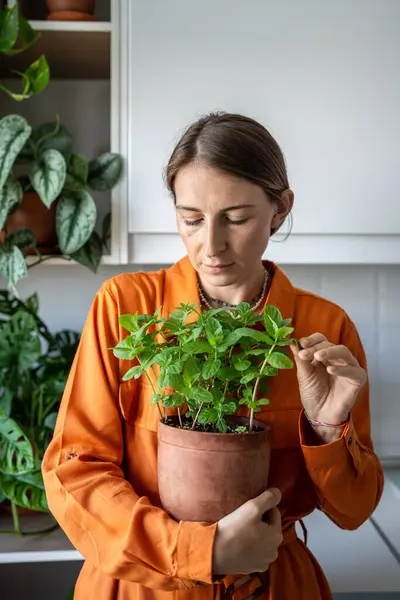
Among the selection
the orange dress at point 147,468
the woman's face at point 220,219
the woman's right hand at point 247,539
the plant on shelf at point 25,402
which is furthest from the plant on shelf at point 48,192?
the woman's right hand at point 247,539

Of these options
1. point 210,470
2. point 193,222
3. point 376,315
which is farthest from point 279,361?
point 376,315

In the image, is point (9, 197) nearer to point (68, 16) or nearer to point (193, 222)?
point (68, 16)

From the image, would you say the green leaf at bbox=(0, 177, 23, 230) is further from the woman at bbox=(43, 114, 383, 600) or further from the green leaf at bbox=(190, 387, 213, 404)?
the green leaf at bbox=(190, 387, 213, 404)

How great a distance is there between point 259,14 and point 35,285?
2.79 ft

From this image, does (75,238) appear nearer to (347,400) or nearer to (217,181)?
(217,181)

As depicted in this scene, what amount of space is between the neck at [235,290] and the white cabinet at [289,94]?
453mm

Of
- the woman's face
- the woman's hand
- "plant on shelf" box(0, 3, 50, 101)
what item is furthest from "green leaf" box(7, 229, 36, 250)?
the woman's hand

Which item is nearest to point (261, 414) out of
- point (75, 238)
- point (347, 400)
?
point (347, 400)

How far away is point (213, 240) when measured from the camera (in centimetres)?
89

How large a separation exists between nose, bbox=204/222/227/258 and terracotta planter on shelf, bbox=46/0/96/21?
2.75ft

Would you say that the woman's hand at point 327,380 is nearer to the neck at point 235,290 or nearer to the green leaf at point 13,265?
the neck at point 235,290

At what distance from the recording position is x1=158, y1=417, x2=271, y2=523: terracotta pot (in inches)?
30.1

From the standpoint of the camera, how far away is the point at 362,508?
993 millimetres

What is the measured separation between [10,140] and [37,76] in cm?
16
